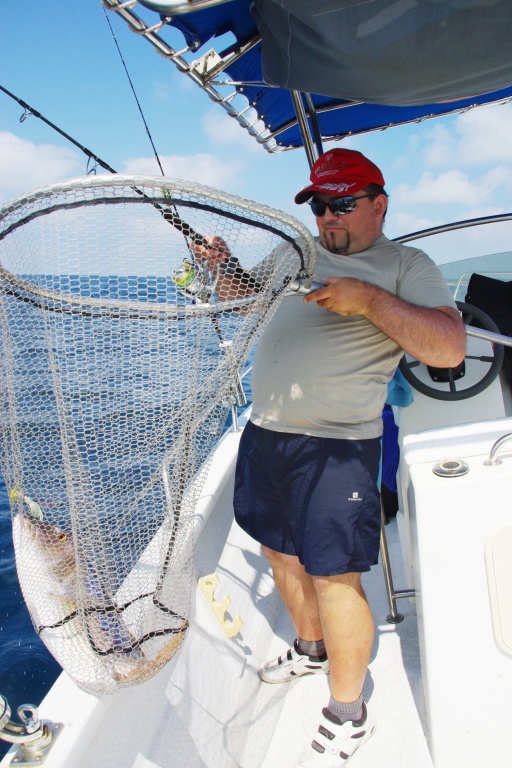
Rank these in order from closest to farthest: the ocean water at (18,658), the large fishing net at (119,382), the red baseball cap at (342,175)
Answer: the large fishing net at (119,382) → the red baseball cap at (342,175) → the ocean water at (18,658)

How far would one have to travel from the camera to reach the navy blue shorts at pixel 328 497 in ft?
5.21

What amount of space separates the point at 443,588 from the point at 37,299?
120cm

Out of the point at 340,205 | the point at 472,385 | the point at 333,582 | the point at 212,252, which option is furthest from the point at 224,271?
the point at 472,385

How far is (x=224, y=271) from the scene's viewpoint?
140cm

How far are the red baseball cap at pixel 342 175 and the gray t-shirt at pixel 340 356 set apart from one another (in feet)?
0.69

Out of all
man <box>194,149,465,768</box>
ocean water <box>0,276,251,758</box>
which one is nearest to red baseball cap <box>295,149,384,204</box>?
man <box>194,149,465,768</box>

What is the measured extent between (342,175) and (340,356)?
1.93 ft

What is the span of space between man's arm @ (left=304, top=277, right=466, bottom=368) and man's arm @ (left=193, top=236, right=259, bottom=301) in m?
0.16

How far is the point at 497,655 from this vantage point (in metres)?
1.36

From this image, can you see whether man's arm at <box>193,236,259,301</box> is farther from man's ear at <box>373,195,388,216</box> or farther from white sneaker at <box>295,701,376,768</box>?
white sneaker at <box>295,701,376,768</box>

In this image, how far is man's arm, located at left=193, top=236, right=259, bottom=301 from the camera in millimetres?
1322

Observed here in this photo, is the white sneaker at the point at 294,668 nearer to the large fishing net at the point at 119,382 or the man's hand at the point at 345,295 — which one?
the large fishing net at the point at 119,382

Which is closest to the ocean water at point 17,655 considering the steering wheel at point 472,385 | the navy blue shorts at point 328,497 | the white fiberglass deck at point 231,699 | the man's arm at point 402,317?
the white fiberglass deck at point 231,699

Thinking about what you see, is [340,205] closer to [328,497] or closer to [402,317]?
[402,317]
